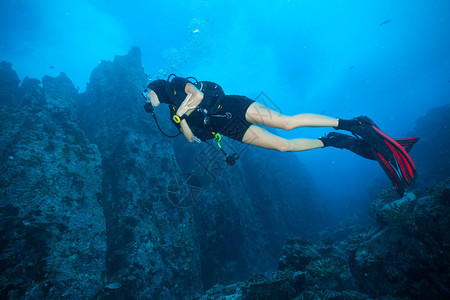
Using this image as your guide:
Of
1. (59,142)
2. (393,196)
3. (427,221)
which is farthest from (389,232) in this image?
(59,142)

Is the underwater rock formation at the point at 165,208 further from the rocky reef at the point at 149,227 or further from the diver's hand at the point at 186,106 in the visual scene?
the diver's hand at the point at 186,106

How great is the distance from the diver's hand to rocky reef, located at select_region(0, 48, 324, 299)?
6.15m

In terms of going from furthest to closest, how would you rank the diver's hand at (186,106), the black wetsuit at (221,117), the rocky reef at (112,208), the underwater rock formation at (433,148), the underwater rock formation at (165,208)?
the underwater rock formation at (433,148) < the underwater rock formation at (165,208) < the rocky reef at (112,208) < the black wetsuit at (221,117) < the diver's hand at (186,106)

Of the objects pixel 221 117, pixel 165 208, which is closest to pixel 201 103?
pixel 221 117

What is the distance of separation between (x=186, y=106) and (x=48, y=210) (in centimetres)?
656

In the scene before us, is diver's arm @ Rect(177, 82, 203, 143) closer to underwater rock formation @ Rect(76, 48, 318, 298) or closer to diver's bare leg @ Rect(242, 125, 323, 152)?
diver's bare leg @ Rect(242, 125, 323, 152)

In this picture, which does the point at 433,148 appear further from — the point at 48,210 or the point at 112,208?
the point at 48,210

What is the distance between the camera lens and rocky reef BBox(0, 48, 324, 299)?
5270 mm

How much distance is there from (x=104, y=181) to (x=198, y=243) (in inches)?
230

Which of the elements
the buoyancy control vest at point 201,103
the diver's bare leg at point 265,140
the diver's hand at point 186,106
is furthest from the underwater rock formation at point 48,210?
the diver's bare leg at point 265,140

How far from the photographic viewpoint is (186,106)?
3.46 m

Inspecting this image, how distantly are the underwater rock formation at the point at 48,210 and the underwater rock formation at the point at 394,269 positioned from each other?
175 inches

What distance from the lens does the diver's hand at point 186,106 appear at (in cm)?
343

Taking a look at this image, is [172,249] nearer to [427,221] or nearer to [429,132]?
[427,221]
